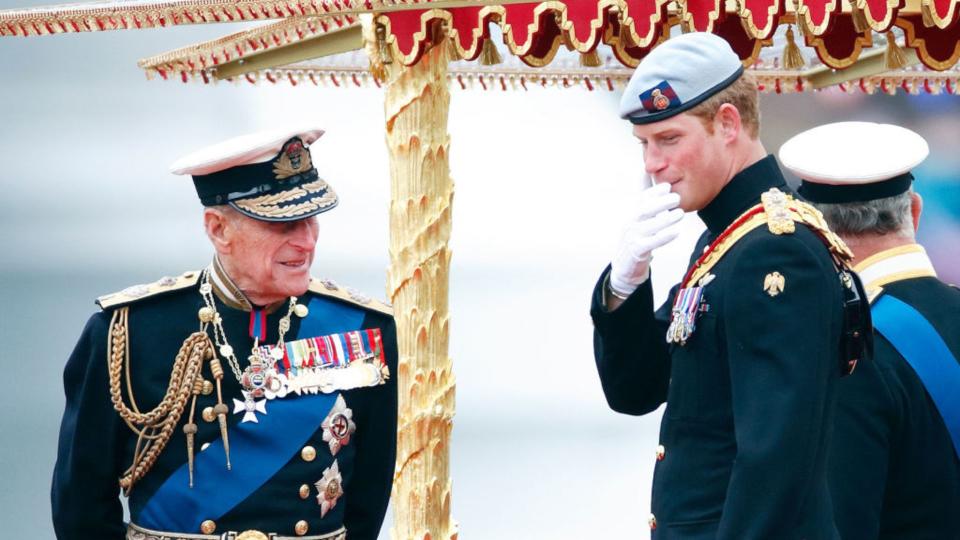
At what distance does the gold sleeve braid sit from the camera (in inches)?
140

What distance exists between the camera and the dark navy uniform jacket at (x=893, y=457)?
371cm

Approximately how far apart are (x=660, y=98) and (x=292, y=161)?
78 centimetres

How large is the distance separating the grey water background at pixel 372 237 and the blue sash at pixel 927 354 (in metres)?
3.64

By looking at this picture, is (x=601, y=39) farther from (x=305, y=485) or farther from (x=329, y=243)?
(x=329, y=243)

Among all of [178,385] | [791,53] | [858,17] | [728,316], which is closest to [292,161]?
[178,385]

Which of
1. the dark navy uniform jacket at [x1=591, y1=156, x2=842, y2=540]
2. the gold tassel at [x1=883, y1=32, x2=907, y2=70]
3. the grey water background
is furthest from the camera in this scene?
the grey water background

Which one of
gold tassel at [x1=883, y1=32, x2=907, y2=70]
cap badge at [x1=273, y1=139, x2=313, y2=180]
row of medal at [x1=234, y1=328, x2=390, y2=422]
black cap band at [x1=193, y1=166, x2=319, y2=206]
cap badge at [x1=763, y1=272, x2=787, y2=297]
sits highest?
gold tassel at [x1=883, y1=32, x2=907, y2=70]

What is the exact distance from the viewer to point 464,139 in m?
8.34

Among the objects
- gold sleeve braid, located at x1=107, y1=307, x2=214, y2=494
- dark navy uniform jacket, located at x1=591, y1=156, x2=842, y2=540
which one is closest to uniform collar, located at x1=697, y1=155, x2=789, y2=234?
dark navy uniform jacket, located at x1=591, y1=156, x2=842, y2=540

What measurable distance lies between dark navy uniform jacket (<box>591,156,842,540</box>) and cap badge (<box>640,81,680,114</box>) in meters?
0.19

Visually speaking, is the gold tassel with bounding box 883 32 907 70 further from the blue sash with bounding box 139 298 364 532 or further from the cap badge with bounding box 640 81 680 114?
the blue sash with bounding box 139 298 364 532

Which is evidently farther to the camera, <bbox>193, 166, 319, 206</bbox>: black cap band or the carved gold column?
the carved gold column

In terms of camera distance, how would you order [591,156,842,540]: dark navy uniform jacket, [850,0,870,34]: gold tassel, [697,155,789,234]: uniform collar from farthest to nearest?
[850,0,870,34]: gold tassel → [697,155,789,234]: uniform collar → [591,156,842,540]: dark navy uniform jacket

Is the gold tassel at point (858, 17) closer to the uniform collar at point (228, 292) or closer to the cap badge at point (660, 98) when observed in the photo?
the cap badge at point (660, 98)
